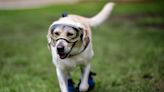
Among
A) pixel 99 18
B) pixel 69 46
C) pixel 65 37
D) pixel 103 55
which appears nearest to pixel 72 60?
pixel 69 46

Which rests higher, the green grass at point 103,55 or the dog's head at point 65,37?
the dog's head at point 65,37

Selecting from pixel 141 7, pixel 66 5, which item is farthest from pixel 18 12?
pixel 141 7

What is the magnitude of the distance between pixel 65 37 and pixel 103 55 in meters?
3.89

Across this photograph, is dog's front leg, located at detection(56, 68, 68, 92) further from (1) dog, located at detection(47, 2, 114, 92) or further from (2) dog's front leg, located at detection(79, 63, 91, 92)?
(2) dog's front leg, located at detection(79, 63, 91, 92)

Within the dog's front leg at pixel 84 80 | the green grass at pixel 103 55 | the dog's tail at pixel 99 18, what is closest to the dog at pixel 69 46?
the dog's front leg at pixel 84 80

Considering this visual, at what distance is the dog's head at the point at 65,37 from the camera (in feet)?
16.5

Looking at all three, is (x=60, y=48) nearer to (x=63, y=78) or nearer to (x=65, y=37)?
(x=65, y=37)

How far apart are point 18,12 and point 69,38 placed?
37.4ft

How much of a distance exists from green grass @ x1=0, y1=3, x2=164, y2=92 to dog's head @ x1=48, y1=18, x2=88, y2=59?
1260mm

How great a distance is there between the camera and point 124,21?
13.5 metres

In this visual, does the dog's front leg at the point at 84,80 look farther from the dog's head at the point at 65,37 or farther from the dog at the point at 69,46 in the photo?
the dog's head at the point at 65,37

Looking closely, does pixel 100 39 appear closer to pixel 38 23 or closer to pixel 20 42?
pixel 20 42

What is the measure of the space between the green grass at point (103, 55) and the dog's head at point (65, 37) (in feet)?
4.13

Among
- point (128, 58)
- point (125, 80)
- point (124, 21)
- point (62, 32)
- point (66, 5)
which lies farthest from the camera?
point (66, 5)
